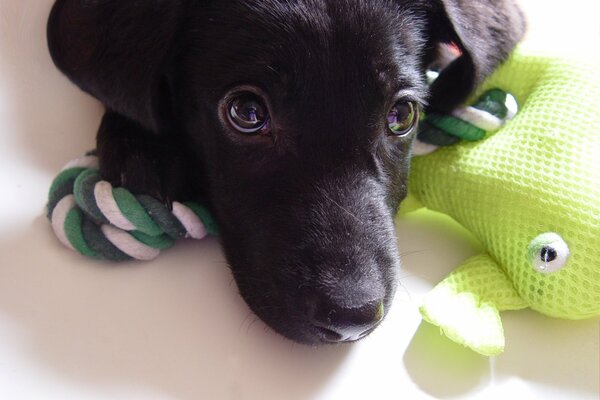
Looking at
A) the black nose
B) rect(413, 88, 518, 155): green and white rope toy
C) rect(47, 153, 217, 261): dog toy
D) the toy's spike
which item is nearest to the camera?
the black nose

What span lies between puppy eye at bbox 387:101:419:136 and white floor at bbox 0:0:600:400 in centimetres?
27

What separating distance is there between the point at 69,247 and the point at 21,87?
566mm

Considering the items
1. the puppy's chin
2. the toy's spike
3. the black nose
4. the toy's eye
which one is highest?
the black nose

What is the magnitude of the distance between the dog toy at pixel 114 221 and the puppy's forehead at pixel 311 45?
0.30 m

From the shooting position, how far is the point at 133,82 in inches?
51.5

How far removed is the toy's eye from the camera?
1262 millimetres

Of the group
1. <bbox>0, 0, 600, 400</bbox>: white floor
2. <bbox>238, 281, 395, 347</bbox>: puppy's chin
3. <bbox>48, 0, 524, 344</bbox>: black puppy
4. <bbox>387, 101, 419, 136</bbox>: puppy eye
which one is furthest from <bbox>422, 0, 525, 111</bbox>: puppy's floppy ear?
<bbox>238, 281, 395, 347</bbox>: puppy's chin

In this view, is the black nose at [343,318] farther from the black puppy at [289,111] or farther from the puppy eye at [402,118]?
the puppy eye at [402,118]

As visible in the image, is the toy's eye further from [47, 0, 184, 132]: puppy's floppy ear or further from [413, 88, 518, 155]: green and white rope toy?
[47, 0, 184, 132]: puppy's floppy ear

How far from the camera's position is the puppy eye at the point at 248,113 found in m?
1.24

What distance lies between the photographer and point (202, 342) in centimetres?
125

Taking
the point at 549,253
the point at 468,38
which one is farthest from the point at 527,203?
the point at 468,38

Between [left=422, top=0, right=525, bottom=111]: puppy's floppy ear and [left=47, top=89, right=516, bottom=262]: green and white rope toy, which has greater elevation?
[left=422, top=0, right=525, bottom=111]: puppy's floppy ear

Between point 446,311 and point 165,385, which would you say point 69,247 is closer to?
point 165,385
